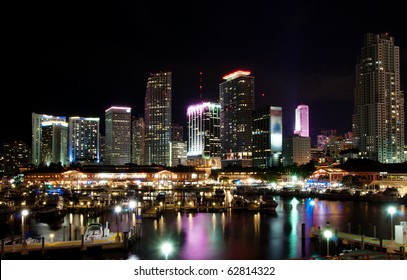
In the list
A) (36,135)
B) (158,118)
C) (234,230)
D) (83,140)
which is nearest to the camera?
(234,230)

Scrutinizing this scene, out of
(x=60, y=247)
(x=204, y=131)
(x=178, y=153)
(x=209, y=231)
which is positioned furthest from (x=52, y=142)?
(x=60, y=247)

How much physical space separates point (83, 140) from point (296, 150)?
59010 millimetres

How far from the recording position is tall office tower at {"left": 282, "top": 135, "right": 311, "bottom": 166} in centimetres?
12138

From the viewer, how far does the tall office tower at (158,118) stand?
421ft

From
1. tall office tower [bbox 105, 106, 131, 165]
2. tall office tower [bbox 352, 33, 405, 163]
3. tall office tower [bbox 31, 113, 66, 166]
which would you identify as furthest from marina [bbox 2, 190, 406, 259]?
tall office tower [bbox 105, 106, 131, 165]

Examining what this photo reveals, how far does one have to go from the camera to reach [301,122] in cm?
15075

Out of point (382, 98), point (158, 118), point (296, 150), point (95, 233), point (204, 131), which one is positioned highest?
point (382, 98)

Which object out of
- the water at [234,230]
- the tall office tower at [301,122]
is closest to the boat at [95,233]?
the water at [234,230]

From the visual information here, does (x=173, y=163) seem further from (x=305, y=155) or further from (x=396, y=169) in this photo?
(x=396, y=169)

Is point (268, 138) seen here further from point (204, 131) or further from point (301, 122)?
point (301, 122)

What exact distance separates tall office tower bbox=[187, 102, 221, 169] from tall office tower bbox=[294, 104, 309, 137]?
31.3 m

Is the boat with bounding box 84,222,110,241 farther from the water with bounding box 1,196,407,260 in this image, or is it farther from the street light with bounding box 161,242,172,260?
the street light with bounding box 161,242,172,260

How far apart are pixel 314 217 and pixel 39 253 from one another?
758 inches

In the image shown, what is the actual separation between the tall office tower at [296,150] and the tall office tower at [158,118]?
107ft
